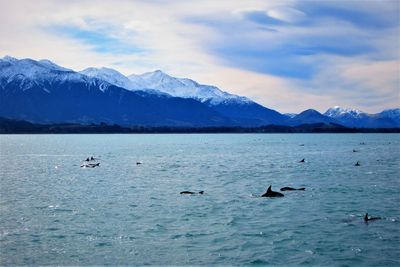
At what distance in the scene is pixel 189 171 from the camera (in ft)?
265

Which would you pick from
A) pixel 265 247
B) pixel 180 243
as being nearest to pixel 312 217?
pixel 265 247

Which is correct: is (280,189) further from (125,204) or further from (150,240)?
(150,240)

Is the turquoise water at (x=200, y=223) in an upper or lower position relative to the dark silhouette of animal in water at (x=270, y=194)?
lower

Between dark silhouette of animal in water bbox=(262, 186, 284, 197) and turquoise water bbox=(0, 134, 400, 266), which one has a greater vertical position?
dark silhouette of animal in water bbox=(262, 186, 284, 197)

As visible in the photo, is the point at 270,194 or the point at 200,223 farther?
the point at 270,194

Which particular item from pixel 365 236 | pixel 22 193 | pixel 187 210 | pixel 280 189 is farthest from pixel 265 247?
pixel 22 193

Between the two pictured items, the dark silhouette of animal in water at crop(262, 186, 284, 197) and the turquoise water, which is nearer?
the turquoise water

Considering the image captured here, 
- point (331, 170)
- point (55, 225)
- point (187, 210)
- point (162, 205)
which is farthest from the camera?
point (331, 170)

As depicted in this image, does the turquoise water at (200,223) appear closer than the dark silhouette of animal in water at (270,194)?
Yes

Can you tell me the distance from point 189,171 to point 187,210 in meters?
39.0

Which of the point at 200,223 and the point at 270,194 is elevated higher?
the point at 270,194

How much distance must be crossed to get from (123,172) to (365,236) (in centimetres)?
5445

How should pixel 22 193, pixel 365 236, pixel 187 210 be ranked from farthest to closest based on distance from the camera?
pixel 22 193, pixel 187 210, pixel 365 236

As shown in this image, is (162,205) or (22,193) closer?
(162,205)
